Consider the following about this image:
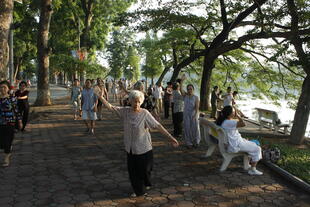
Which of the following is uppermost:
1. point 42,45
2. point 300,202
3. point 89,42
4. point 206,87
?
point 89,42

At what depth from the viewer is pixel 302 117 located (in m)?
9.62

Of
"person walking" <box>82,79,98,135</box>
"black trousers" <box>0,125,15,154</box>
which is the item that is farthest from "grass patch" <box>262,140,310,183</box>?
"black trousers" <box>0,125,15,154</box>

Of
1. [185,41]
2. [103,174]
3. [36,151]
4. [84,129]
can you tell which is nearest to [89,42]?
[185,41]

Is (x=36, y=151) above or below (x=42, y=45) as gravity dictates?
below

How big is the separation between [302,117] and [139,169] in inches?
276

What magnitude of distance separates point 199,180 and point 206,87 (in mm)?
13548

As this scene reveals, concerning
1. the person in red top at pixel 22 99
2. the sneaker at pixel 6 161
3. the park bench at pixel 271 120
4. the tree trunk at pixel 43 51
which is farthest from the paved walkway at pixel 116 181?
the tree trunk at pixel 43 51

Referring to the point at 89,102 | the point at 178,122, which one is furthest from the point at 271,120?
the point at 89,102

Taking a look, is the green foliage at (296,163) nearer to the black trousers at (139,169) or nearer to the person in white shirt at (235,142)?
the person in white shirt at (235,142)

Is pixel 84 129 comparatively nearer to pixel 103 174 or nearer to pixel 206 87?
pixel 103 174

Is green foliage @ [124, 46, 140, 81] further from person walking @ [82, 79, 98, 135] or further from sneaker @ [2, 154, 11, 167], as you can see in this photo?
sneaker @ [2, 154, 11, 167]

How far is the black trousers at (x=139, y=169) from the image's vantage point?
4.59 meters

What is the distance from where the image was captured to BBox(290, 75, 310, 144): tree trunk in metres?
9.59

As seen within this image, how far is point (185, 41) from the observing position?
2236cm
